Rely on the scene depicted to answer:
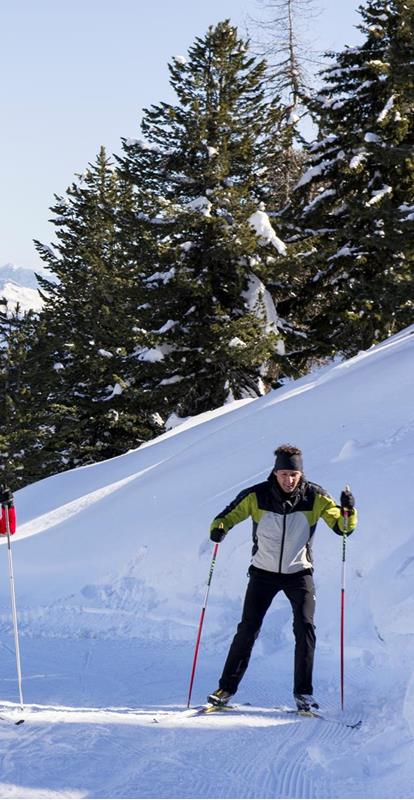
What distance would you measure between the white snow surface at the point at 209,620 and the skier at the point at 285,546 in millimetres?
364

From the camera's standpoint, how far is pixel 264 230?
17.9 metres

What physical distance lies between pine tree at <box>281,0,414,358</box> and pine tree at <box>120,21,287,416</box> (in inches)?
51.1

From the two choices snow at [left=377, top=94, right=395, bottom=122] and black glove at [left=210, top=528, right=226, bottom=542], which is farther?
snow at [left=377, top=94, right=395, bottom=122]

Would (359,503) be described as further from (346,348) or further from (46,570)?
(346,348)

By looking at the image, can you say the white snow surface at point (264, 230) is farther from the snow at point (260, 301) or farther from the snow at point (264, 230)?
the snow at point (260, 301)

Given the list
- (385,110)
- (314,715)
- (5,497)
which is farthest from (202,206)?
(314,715)

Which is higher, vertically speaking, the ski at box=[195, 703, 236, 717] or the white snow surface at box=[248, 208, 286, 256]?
the white snow surface at box=[248, 208, 286, 256]

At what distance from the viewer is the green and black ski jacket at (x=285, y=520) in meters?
5.66

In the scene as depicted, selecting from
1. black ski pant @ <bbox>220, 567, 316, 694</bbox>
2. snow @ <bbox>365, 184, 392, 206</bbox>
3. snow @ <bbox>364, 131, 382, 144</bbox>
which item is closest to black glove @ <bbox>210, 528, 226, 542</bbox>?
black ski pant @ <bbox>220, 567, 316, 694</bbox>

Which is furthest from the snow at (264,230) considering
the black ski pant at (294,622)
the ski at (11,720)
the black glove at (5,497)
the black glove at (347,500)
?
the ski at (11,720)

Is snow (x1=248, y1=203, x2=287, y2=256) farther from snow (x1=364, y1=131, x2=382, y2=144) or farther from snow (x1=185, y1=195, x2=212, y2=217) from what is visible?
snow (x1=364, y1=131, x2=382, y2=144)

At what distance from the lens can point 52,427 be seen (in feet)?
93.4

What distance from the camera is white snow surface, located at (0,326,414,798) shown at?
446 centimetres

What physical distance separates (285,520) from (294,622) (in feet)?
2.63
